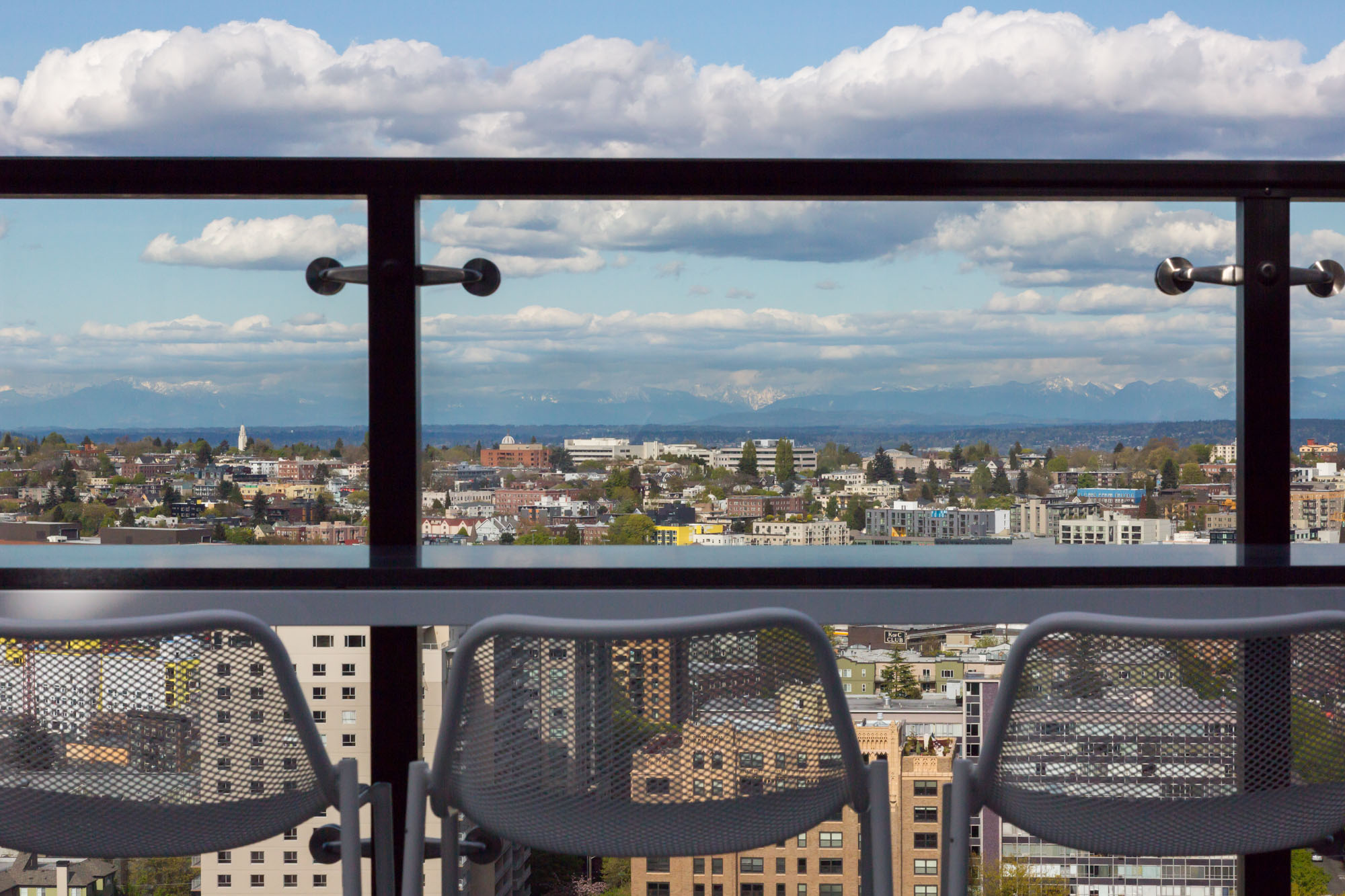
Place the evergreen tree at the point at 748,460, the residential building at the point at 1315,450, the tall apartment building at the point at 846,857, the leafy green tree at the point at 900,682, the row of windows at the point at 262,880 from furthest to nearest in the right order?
the evergreen tree at the point at 748,460
the residential building at the point at 1315,450
the row of windows at the point at 262,880
the leafy green tree at the point at 900,682
the tall apartment building at the point at 846,857

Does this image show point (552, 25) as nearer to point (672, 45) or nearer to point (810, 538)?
point (672, 45)

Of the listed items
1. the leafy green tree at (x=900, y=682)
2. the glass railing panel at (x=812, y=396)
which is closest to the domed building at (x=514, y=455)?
the glass railing panel at (x=812, y=396)

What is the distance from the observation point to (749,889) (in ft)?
5.99

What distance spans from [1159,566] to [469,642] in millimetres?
1131

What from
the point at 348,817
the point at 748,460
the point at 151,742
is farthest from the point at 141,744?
the point at 748,460

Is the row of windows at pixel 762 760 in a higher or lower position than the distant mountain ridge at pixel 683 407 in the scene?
lower

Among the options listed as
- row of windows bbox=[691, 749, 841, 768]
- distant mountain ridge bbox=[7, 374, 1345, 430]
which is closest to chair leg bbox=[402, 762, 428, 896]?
row of windows bbox=[691, 749, 841, 768]

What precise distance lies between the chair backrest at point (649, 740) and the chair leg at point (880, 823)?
0.02 meters

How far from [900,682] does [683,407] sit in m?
0.93

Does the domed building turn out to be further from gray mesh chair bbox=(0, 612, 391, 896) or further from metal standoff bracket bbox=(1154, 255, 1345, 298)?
metal standoff bracket bbox=(1154, 255, 1345, 298)

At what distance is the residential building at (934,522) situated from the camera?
6.71 ft

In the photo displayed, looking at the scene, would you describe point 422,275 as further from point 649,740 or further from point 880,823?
point 880,823

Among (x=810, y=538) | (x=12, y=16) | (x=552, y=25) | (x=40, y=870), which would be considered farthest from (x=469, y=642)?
(x=12, y=16)

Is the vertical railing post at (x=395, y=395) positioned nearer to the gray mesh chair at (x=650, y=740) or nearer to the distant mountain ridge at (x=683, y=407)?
the distant mountain ridge at (x=683, y=407)
